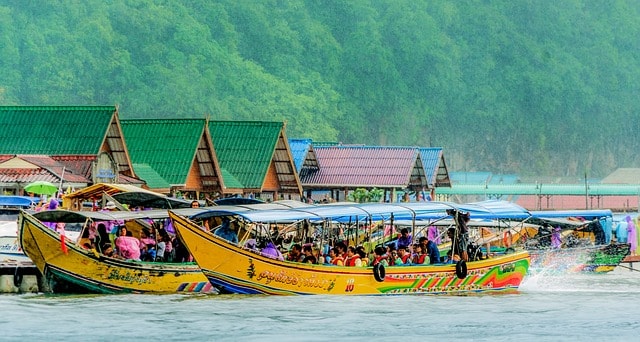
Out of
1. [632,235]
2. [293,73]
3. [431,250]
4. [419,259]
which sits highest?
[293,73]

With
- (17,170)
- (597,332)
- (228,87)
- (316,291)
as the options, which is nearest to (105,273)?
(316,291)

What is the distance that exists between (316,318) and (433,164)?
157ft

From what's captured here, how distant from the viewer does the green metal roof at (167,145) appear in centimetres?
5959

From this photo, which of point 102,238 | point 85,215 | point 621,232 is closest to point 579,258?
point 621,232

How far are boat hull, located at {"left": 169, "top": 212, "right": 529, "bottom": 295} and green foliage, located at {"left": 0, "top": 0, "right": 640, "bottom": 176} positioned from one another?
106926mm

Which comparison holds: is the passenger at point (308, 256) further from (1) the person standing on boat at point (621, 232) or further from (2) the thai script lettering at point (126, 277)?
(1) the person standing on boat at point (621, 232)

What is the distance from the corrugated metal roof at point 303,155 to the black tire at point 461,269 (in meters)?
33.8

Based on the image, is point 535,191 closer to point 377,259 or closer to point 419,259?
point 419,259

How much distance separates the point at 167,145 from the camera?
60.6 meters

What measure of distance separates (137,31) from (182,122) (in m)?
101

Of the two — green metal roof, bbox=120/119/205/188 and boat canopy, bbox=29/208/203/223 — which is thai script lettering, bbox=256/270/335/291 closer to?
boat canopy, bbox=29/208/203/223

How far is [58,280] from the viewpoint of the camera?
36000 mm

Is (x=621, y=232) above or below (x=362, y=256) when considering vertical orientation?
above

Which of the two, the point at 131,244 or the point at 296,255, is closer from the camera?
the point at 296,255
